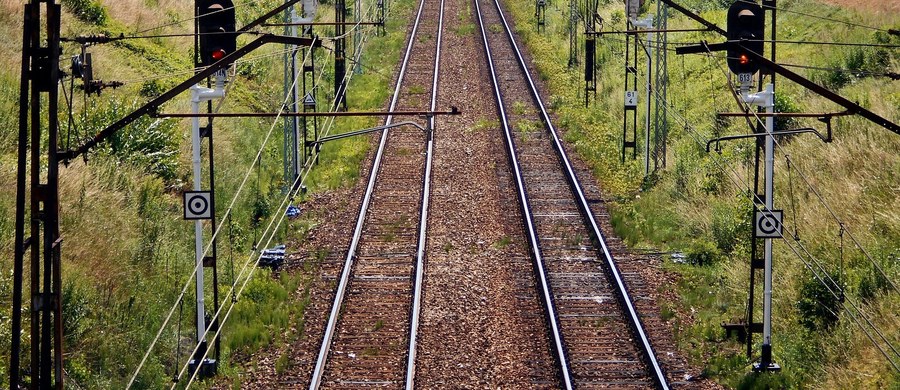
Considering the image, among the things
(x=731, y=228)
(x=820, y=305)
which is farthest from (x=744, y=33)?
(x=731, y=228)

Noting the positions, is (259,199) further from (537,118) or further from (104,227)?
(537,118)

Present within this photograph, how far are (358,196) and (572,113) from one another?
9824 mm

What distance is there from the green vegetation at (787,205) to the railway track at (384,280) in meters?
3.85

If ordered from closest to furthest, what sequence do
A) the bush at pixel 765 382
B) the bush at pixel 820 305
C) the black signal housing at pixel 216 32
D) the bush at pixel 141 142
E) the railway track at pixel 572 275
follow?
the bush at pixel 765 382 < the black signal housing at pixel 216 32 < the railway track at pixel 572 275 < the bush at pixel 820 305 < the bush at pixel 141 142

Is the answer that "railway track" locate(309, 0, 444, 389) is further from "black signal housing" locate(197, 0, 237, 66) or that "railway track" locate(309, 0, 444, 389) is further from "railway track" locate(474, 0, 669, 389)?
"black signal housing" locate(197, 0, 237, 66)

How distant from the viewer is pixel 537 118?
29.0 metres

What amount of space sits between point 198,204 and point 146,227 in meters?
2.90

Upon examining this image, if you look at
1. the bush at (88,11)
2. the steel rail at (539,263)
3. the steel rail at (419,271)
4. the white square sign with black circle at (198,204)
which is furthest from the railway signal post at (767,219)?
the bush at (88,11)

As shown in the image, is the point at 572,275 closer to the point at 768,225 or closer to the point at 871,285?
the point at 768,225

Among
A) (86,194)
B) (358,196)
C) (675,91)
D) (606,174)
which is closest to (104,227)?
(86,194)

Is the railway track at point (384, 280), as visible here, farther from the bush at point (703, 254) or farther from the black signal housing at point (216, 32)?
the bush at point (703, 254)

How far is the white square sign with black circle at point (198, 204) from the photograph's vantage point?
43.8 ft

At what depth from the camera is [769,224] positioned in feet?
43.7

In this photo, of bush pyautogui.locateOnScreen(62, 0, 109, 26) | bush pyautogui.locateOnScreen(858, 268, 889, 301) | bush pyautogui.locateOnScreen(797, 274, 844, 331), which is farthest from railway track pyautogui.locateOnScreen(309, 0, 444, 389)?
bush pyautogui.locateOnScreen(62, 0, 109, 26)
